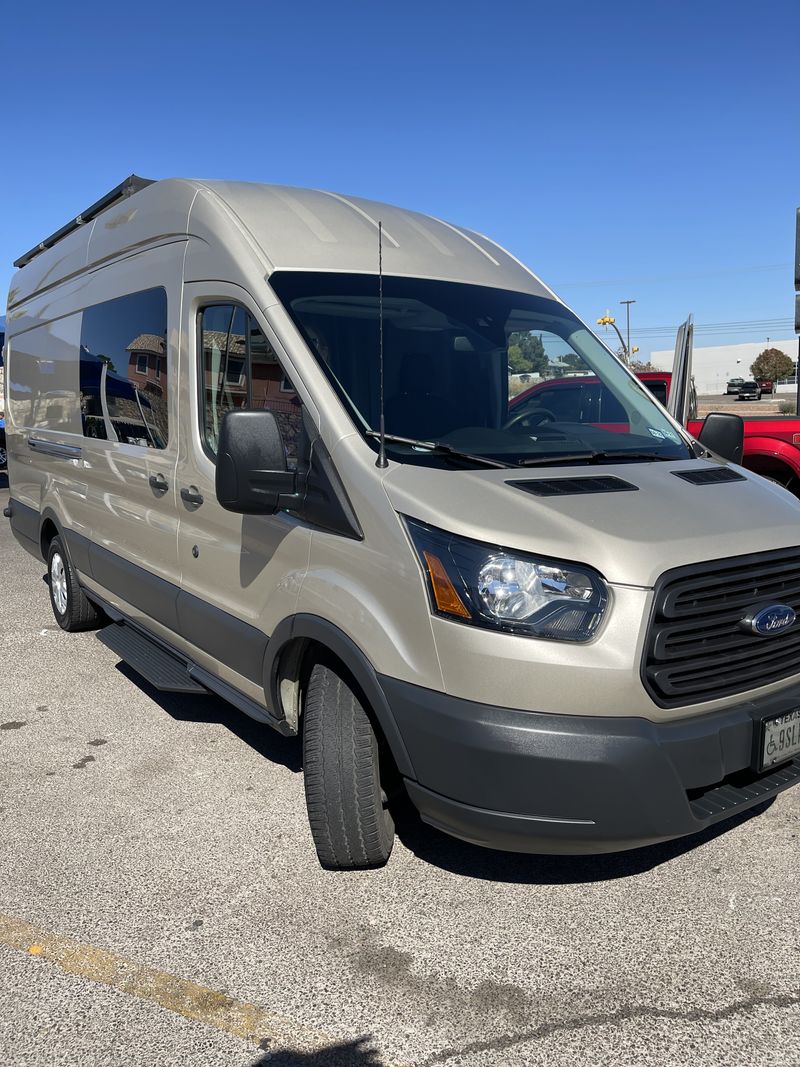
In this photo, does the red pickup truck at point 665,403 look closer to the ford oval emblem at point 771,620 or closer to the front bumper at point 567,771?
the ford oval emblem at point 771,620

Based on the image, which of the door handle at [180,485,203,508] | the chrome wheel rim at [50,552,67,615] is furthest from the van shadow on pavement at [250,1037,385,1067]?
the chrome wheel rim at [50,552,67,615]

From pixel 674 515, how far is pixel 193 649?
2.39 meters

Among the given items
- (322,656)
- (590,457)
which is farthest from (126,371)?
(590,457)

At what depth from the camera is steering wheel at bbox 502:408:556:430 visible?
3553 millimetres

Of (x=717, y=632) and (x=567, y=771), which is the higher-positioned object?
(x=717, y=632)

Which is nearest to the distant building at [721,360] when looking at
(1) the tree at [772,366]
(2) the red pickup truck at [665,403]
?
(1) the tree at [772,366]

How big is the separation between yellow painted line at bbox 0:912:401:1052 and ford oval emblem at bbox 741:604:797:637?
67.2 inches

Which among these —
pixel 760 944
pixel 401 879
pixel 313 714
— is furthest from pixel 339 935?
pixel 760 944

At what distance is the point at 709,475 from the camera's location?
3340mm

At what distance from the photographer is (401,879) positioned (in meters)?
3.28

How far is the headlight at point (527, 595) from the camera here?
2588mm

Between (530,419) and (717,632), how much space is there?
1.28 m

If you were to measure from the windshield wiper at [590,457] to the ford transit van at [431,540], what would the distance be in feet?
0.07

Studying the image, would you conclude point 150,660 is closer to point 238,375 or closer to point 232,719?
point 232,719
